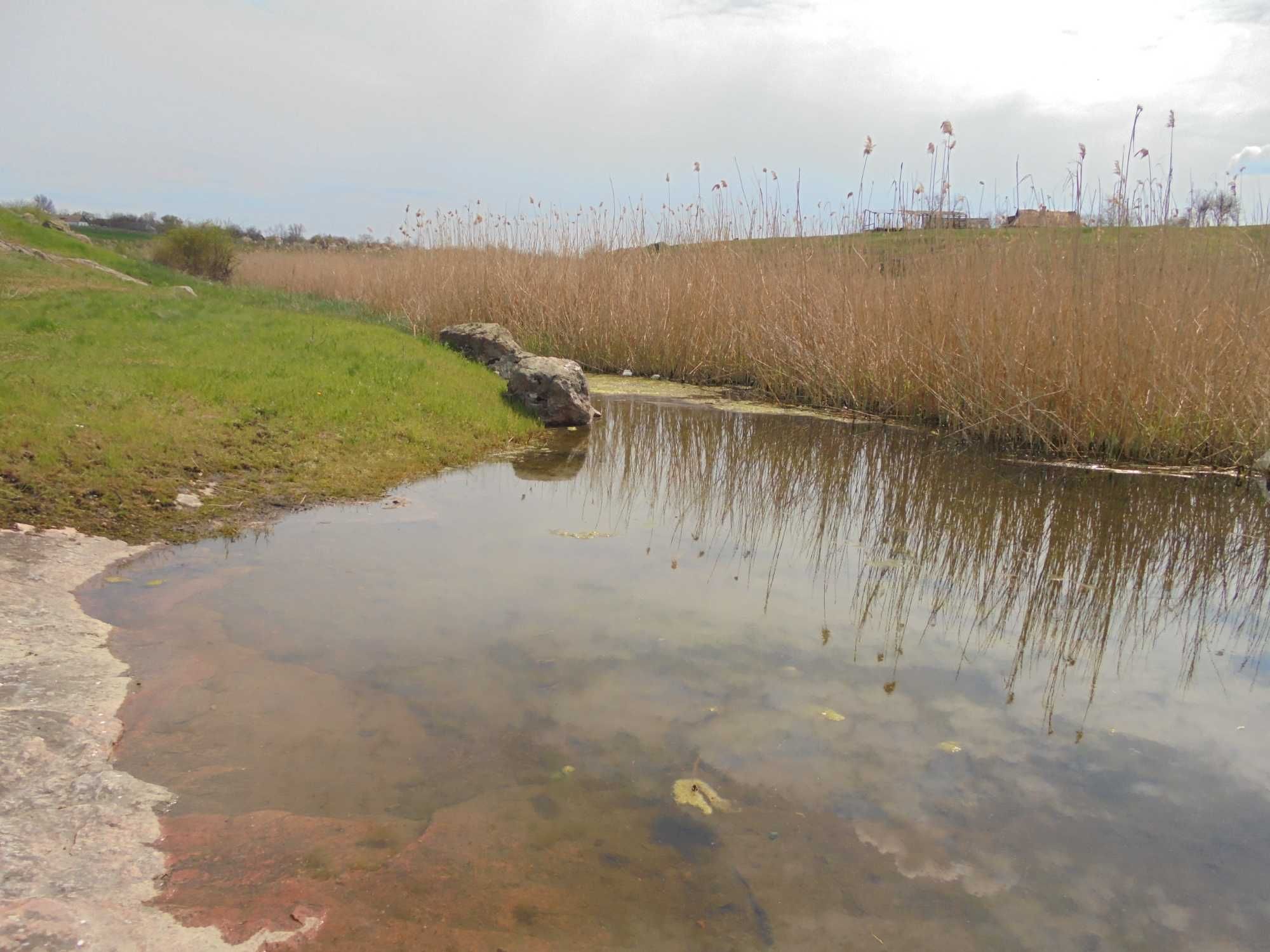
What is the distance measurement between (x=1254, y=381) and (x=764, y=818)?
582cm

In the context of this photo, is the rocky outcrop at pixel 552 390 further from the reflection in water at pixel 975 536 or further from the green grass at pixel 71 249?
the green grass at pixel 71 249

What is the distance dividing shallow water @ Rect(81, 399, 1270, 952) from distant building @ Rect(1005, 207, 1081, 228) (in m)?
3.44

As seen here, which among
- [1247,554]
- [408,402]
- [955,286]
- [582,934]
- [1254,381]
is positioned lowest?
[582,934]

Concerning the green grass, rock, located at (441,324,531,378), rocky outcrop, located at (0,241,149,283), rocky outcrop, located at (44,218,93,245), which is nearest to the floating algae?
rock, located at (441,324,531,378)

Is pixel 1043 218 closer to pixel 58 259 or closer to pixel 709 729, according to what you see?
pixel 709 729

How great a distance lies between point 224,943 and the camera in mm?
1865

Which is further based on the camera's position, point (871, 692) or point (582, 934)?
point (871, 692)

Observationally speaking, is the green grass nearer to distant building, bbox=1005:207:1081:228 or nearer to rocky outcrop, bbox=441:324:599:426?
rocky outcrop, bbox=441:324:599:426

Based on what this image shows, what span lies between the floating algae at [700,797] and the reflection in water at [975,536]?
125cm

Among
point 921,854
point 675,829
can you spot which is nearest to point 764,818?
point 675,829

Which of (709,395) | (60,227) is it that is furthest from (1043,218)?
(60,227)

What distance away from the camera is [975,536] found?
503 cm

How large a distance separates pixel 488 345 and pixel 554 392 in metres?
1.81

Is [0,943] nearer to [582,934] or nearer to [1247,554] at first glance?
[582,934]
